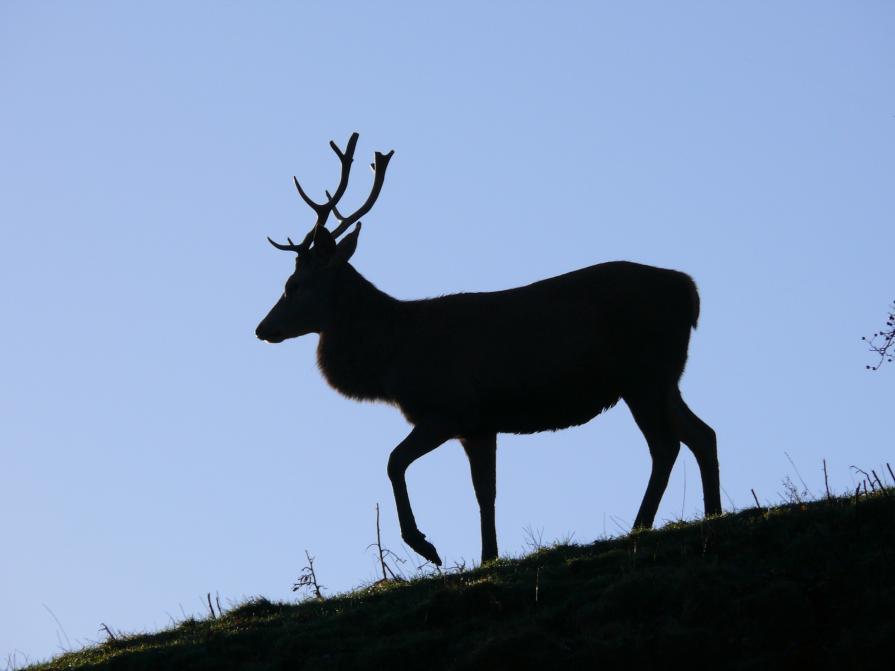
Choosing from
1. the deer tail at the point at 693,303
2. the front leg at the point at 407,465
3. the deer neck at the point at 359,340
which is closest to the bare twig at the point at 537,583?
the front leg at the point at 407,465

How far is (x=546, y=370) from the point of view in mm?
12828

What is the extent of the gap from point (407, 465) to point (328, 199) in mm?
3665

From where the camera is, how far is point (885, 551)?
8469mm

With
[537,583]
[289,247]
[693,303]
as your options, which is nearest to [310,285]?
[289,247]

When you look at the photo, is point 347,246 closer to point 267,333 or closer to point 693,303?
point 267,333

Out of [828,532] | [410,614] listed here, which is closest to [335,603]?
[410,614]

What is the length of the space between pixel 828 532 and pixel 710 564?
816mm

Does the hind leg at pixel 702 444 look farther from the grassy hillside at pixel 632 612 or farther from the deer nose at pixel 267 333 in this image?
the deer nose at pixel 267 333

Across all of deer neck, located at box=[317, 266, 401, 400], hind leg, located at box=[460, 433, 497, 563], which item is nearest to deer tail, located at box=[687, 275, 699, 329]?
hind leg, located at box=[460, 433, 497, 563]

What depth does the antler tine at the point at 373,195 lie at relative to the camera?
14805 mm

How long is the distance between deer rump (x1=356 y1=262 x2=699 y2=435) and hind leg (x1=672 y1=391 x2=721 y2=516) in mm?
313

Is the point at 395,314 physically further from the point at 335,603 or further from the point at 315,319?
the point at 335,603

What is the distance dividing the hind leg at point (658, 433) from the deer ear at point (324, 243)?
3587 mm

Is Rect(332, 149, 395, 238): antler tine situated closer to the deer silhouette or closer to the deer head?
the deer head
